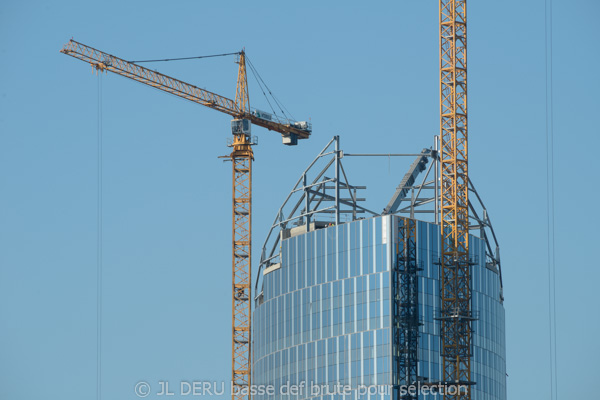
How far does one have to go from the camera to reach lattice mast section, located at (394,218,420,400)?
637ft

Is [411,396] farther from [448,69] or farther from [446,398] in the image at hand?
[448,69]

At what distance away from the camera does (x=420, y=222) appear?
652 ft

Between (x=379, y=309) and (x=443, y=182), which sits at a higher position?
(x=443, y=182)

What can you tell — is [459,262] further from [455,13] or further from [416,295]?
[455,13]

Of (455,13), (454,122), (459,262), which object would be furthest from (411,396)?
(455,13)

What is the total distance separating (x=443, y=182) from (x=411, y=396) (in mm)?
26473

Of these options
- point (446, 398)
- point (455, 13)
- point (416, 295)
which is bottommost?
point (446, 398)

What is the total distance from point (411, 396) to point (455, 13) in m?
46.1

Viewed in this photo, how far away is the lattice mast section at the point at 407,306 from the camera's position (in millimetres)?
194125

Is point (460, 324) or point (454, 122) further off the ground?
point (454, 122)

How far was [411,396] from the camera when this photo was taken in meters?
192

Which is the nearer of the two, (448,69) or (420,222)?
(448,69)

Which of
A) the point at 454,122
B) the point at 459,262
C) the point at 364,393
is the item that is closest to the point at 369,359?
the point at 364,393

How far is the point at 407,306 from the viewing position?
645ft
